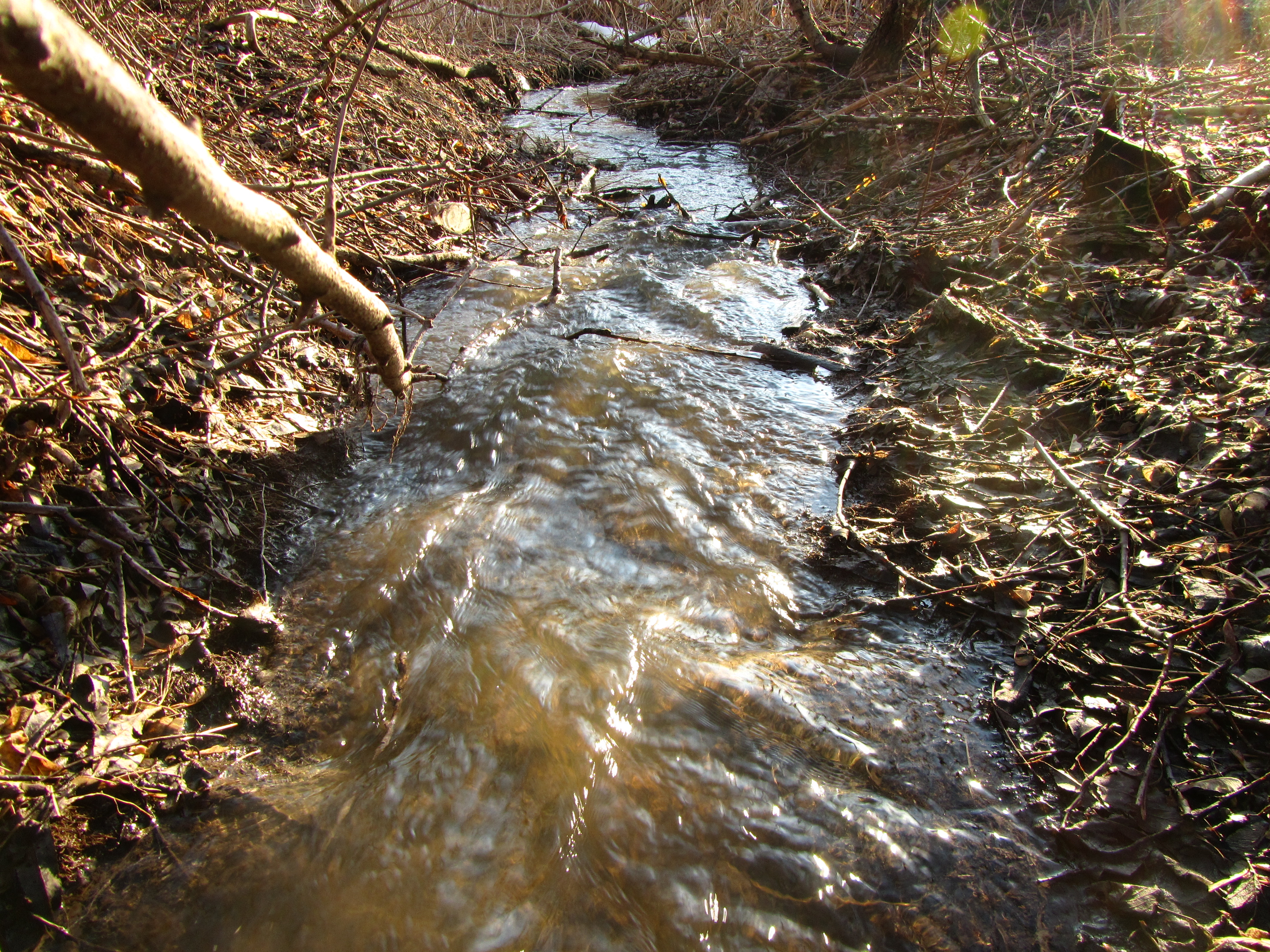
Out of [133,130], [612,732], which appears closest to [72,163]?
[133,130]

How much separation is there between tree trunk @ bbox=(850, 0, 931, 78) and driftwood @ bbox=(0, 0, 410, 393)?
7257 mm

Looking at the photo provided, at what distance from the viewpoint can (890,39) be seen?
661 centimetres

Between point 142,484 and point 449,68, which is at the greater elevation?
point 449,68

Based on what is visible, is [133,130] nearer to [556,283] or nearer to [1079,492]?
[1079,492]

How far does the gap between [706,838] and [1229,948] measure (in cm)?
115

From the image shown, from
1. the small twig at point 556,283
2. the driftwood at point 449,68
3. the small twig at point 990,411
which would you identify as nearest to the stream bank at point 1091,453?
the small twig at point 990,411

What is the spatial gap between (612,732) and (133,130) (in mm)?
1849

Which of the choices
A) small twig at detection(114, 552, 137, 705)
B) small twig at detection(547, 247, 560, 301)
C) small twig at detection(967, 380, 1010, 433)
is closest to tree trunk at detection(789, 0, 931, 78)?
small twig at detection(547, 247, 560, 301)

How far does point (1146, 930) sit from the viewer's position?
1.42 metres

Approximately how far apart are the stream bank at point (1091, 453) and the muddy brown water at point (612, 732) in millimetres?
207

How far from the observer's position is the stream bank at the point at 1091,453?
62.9 inches

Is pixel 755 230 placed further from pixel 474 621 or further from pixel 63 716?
pixel 63 716

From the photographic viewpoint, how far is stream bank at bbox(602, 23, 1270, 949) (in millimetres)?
1599

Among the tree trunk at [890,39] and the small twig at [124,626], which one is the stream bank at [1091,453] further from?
the small twig at [124,626]
